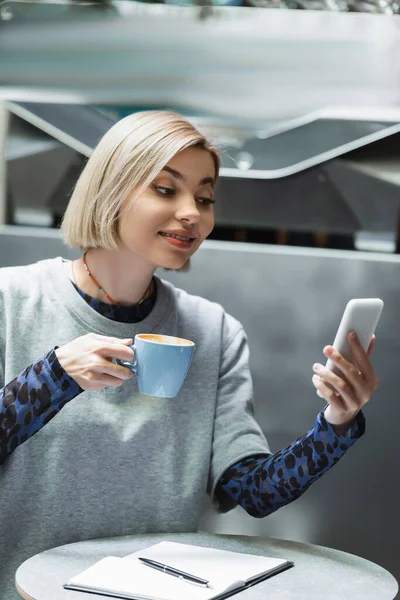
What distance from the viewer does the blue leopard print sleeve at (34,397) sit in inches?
47.4

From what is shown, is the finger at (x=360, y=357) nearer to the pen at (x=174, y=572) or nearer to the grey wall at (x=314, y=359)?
the pen at (x=174, y=572)

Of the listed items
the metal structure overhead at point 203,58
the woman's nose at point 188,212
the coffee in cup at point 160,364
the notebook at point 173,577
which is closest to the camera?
the notebook at point 173,577

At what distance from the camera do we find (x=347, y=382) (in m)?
1.25

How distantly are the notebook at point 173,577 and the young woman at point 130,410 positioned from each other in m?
0.23

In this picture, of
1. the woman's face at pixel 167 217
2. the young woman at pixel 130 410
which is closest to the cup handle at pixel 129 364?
the young woman at pixel 130 410

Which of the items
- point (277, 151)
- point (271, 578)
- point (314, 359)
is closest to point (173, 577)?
point (271, 578)

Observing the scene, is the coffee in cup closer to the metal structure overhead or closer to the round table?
the round table

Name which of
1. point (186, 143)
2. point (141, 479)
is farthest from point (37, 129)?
point (141, 479)

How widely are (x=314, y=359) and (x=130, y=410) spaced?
2.05ft

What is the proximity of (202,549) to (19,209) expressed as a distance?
42.7 inches

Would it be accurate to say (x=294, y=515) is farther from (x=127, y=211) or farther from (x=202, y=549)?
(x=127, y=211)

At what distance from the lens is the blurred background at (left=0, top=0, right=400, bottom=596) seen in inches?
75.3

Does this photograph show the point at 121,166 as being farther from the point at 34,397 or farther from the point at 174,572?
the point at 174,572

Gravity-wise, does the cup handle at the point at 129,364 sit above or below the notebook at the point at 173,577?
above
